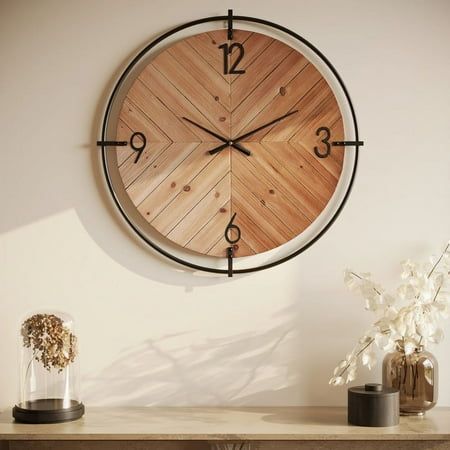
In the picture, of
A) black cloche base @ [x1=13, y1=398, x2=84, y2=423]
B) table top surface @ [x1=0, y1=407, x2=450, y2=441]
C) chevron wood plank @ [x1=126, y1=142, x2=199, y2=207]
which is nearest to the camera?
table top surface @ [x1=0, y1=407, x2=450, y2=441]

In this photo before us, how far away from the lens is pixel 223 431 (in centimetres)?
190

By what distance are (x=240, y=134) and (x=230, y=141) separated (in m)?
0.04

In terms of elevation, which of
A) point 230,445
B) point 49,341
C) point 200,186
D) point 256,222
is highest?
point 200,186

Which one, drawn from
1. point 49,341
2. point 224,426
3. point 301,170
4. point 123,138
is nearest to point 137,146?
point 123,138

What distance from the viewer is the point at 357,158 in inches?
86.8

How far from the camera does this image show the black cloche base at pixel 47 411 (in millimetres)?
2000

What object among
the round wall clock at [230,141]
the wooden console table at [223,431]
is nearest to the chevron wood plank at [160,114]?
the round wall clock at [230,141]

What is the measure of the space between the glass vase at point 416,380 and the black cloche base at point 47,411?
906 millimetres

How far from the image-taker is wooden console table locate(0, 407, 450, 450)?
6.18 ft

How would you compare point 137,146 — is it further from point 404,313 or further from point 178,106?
point 404,313

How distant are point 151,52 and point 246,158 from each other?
0.44 m

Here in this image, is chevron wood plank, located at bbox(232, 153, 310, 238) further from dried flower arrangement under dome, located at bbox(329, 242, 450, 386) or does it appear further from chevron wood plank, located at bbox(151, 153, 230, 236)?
dried flower arrangement under dome, located at bbox(329, 242, 450, 386)

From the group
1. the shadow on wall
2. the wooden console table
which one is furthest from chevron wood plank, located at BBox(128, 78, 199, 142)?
the wooden console table

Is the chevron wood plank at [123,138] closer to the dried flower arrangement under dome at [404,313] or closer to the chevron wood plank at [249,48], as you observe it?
the chevron wood plank at [249,48]
